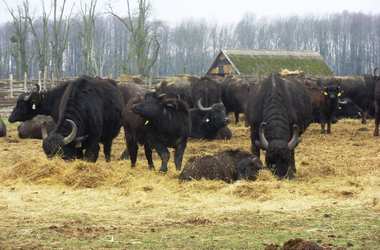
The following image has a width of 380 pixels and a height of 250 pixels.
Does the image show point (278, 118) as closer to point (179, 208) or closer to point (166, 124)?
point (166, 124)

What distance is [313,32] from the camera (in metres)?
78.0

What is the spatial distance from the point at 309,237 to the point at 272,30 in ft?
264

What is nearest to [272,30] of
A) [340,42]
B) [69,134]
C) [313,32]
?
[313,32]

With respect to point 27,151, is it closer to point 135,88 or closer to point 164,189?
point 135,88

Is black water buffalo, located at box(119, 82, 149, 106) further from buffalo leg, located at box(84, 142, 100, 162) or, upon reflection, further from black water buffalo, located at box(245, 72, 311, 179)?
black water buffalo, located at box(245, 72, 311, 179)

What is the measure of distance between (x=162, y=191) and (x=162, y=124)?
1925 millimetres

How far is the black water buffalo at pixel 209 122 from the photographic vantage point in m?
13.4

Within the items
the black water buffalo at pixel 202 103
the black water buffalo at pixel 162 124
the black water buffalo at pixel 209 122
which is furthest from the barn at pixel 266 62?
the black water buffalo at pixel 162 124

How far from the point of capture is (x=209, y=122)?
13531 mm

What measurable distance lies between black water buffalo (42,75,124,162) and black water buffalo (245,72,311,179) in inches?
121

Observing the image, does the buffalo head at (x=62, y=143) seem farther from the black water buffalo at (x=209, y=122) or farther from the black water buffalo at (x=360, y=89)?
the black water buffalo at (x=360, y=89)

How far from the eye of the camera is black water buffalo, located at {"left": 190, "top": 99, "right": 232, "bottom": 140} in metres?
13.4

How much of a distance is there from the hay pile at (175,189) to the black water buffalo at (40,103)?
1.96m

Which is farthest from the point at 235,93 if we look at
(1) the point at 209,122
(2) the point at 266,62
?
(2) the point at 266,62
